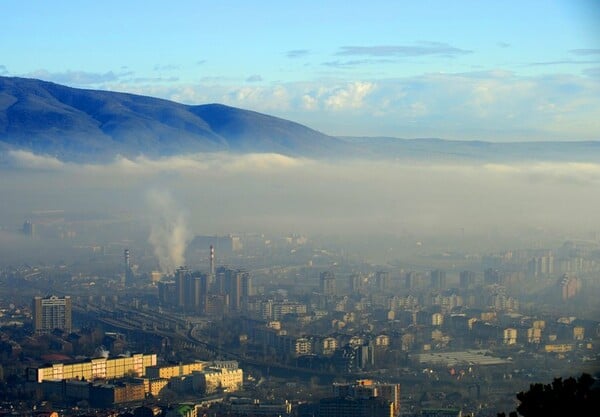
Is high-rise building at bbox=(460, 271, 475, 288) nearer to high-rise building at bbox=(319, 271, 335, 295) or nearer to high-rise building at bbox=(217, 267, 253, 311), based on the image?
high-rise building at bbox=(319, 271, 335, 295)

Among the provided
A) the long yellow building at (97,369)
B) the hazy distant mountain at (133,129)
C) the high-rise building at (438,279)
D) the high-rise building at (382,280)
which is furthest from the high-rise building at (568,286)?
the hazy distant mountain at (133,129)

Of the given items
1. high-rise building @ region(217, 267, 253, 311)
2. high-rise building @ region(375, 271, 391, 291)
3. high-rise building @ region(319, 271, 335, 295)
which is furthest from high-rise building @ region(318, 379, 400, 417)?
high-rise building @ region(375, 271, 391, 291)

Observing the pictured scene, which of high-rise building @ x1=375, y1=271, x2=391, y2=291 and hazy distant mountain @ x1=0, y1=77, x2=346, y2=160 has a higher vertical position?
hazy distant mountain @ x1=0, y1=77, x2=346, y2=160

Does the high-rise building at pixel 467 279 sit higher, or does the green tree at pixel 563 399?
the green tree at pixel 563 399

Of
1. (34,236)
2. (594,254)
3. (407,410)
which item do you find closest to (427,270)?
(594,254)

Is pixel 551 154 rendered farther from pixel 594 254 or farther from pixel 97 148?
pixel 97 148

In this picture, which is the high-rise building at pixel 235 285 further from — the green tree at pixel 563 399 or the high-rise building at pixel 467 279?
the green tree at pixel 563 399
